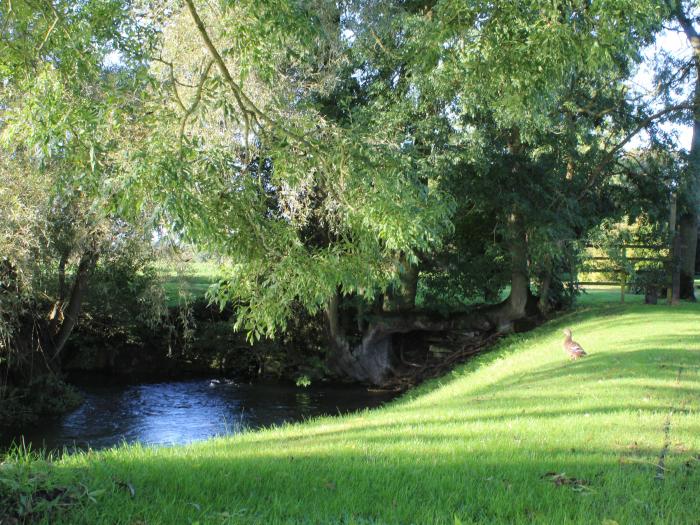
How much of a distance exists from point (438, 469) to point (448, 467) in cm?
10

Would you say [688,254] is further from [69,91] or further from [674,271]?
[69,91]

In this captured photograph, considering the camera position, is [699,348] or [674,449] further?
[699,348]

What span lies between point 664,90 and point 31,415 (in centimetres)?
2014

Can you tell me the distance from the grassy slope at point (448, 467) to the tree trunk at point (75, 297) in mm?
8045

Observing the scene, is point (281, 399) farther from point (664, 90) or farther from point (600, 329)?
point (664, 90)

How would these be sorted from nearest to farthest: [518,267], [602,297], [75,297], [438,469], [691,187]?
[438,469]
[75,297]
[518,267]
[691,187]
[602,297]

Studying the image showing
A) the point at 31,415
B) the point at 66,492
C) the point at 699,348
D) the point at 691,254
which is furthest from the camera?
the point at 691,254

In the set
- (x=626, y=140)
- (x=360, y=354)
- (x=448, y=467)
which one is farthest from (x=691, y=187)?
(x=448, y=467)

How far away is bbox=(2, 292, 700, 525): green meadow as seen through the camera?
13.5 feet

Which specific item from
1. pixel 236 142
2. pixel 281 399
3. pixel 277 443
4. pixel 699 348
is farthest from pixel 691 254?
pixel 277 443

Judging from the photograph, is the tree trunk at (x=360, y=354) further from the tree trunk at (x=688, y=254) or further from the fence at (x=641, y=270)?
the tree trunk at (x=688, y=254)

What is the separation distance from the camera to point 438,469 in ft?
16.9

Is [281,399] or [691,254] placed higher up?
[691,254]

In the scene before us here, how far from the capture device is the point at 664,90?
68.2 ft
